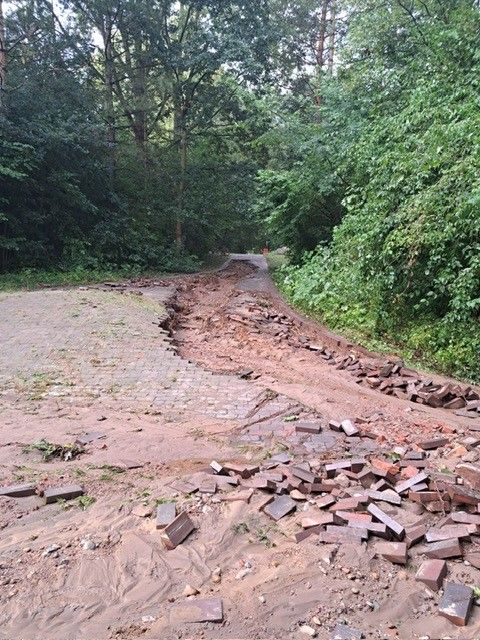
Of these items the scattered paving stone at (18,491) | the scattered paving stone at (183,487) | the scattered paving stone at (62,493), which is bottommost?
the scattered paving stone at (18,491)

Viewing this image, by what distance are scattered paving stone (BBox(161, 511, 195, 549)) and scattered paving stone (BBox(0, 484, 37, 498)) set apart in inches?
44.3

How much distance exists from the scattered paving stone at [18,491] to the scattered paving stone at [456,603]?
2.71 metres

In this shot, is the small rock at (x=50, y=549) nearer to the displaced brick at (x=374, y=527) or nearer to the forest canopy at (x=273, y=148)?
the displaced brick at (x=374, y=527)

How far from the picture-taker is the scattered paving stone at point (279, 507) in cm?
311

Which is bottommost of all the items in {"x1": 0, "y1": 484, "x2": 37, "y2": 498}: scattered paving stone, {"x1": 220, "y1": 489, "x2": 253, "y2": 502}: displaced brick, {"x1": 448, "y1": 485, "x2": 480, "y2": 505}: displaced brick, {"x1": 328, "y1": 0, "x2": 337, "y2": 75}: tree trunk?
{"x1": 0, "y1": 484, "x2": 37, "y2": 498}: scattered paving stone

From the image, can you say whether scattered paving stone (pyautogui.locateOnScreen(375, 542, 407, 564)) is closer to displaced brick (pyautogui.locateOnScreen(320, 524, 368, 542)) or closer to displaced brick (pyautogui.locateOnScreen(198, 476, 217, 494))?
displaced brick (pyautogui.locateOnScreen(320, 524, 368, 542))

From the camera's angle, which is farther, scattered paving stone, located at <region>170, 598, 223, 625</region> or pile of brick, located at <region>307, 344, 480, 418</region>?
pile of brick, located at <region>307, 344, 480, 418</region>

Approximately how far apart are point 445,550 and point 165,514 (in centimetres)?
170

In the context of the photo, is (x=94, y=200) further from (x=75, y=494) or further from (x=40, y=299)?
(x=75, y=494)

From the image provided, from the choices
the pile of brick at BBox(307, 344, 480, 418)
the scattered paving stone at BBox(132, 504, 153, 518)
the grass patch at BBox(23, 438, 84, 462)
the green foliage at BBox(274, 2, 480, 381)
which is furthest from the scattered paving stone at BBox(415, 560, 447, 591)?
the green foliage at BBox(274, 2, 480, 381)

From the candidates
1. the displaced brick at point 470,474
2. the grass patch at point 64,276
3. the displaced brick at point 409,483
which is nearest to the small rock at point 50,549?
the displaced brick at point 409,483

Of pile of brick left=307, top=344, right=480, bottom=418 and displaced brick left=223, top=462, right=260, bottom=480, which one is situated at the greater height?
displaced brick left=223, top=462, right=260, bottom=480

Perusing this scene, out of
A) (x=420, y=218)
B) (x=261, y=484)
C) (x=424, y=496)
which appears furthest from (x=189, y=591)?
(x=420, y=218)

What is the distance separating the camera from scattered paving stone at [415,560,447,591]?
2.43 m
